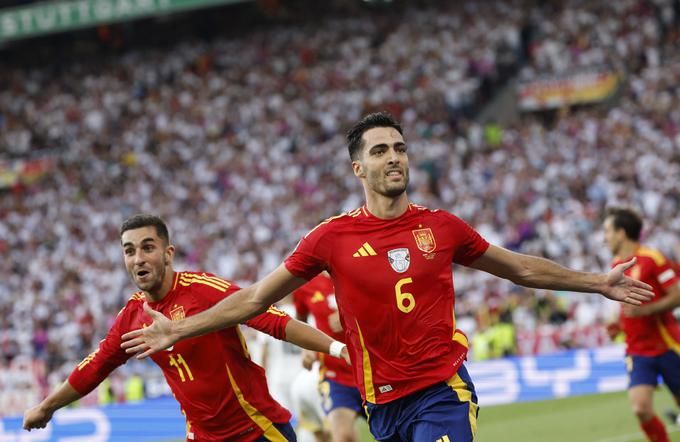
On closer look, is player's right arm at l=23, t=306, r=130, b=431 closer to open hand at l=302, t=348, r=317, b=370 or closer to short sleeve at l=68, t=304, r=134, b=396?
short sleeve at l=68, t=304, r=134, b=396

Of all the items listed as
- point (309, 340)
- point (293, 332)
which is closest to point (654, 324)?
point (309, 340)

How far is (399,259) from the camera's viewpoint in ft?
18.9

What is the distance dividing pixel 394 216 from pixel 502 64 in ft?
83.1

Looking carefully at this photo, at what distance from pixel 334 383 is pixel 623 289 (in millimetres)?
3941

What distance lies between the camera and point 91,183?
33438 millimetres

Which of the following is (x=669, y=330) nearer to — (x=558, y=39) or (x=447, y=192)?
(x=447, y=192)

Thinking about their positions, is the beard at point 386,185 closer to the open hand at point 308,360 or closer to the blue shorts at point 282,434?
the blue shorts at point 282,434

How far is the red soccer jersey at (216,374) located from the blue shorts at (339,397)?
2773mm

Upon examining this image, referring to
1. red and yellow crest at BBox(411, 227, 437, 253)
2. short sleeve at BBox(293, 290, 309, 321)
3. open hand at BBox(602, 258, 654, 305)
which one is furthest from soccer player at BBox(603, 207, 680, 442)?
red and yellow crest at BBox(411, 227, 437, 253)

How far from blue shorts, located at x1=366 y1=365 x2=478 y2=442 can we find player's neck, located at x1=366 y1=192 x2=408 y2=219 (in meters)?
0.93

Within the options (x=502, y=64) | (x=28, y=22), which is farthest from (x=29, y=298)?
(x=502, y=64)

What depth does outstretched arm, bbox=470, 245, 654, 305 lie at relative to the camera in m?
5.79

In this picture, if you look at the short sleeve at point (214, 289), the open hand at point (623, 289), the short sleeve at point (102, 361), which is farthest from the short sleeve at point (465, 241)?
the short sleeve at point (102, 361)

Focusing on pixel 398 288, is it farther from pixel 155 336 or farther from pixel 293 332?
pixel 155 336
